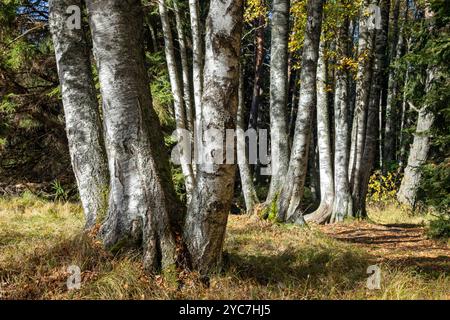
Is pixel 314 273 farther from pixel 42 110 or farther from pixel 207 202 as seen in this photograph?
pixel 42 110

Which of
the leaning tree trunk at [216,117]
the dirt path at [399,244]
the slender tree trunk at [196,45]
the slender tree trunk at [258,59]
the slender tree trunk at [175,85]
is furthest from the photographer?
the slender tree trunk at [258,59]

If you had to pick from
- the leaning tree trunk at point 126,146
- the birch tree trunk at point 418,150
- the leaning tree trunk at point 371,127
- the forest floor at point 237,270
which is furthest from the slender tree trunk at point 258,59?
the leaning tree trunk at point 126,146

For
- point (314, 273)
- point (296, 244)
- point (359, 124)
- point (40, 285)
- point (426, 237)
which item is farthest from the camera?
point (359, 124)

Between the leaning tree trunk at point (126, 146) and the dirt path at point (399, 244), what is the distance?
3404mm

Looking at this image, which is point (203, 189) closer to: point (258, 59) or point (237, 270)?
point (237, 270)

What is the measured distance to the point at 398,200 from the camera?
13.4m

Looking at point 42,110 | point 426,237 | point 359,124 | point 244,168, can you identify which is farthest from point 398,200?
point 42,110

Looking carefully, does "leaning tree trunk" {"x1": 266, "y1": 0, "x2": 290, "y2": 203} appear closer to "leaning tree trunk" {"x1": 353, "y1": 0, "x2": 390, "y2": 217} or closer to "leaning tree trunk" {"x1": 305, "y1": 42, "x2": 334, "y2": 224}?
"leaning tree trunk" {"x1": 305, "y1": 42, "x2": 334, "y2": 224}

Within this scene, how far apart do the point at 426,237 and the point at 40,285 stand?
7.85 meters

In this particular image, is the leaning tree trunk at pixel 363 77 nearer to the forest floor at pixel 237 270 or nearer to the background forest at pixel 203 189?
the background forest at pixel 203 189

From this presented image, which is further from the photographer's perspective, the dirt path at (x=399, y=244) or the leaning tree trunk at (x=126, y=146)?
the dirt path at (x=399, y=244)

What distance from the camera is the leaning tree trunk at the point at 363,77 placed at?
10438 millimetres

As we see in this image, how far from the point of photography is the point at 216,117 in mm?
3805

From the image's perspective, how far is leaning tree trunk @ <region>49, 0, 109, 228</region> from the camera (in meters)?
5.01
